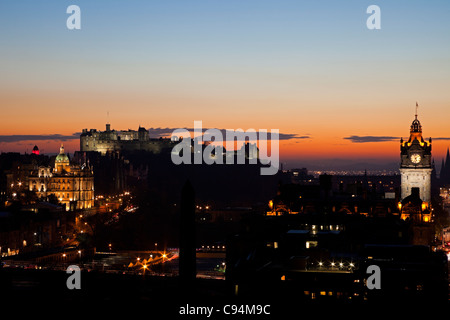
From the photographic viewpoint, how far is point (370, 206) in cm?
9750

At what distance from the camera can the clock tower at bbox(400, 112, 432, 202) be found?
381ft

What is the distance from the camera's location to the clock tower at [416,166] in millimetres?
116188

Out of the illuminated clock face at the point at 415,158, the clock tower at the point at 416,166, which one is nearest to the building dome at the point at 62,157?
the clock tower at the point at 416,166

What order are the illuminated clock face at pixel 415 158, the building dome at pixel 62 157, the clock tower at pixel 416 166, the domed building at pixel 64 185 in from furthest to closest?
the building dome at pixel 62 157 < the domed building at pixel 64 185 < the illuminated clock face at pixel 415 158 < the clock tower at pixel 416 166

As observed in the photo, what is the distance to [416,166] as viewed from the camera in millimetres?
117125

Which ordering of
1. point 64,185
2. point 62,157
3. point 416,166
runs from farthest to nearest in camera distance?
1. point 62,157
2. point 64,185
3. point 416,166

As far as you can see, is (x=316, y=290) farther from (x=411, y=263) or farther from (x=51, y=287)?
(x=51, y=287)

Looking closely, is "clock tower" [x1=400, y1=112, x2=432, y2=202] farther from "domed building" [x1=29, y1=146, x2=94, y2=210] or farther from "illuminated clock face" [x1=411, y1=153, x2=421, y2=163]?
"domed building" [x1=29, y1=146, x2=94, y2=210]

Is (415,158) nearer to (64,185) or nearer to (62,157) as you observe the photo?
(64,185)

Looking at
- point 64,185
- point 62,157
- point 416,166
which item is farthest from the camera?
point 62,157

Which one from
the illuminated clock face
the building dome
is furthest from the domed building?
the illuminated clock face

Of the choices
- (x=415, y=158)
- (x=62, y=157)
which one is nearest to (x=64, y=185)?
(x=62, y=157)

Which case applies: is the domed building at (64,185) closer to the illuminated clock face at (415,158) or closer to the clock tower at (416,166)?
the clock tower at (416,166)
